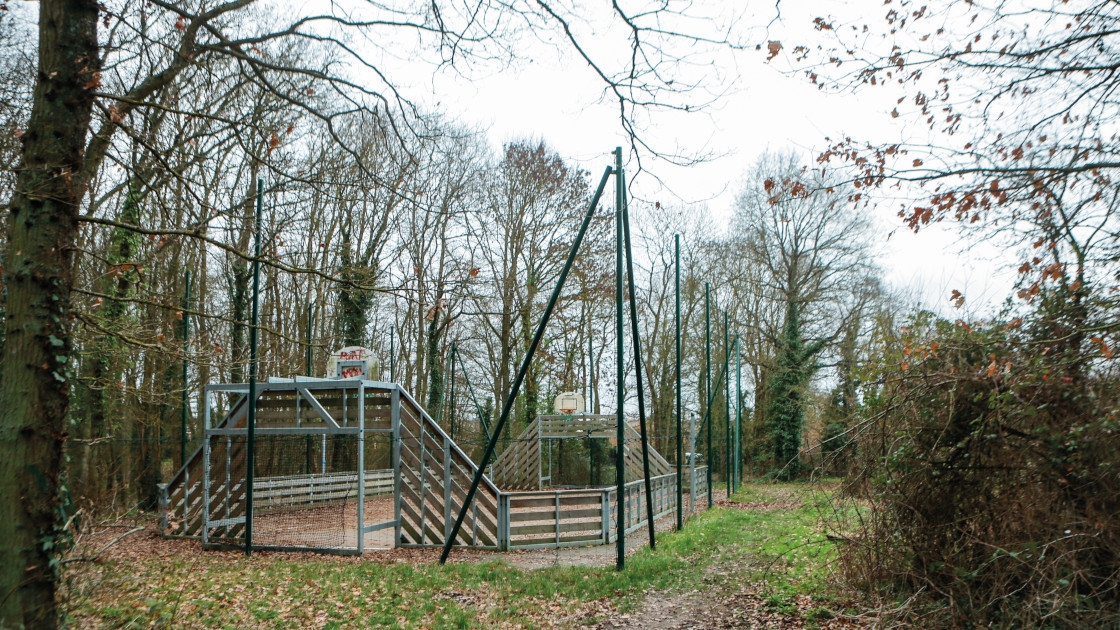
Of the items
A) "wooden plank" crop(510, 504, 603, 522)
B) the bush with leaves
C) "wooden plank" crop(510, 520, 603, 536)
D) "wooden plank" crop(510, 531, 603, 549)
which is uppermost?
the bush with leaves

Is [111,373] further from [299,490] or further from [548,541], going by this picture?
[548,541]

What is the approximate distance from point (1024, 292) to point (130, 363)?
15.6 metres

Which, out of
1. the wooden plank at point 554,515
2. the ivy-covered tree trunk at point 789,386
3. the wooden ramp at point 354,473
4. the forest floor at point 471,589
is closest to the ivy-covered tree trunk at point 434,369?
the wooden ramp at point 354,473

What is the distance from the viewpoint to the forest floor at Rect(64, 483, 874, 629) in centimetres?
652

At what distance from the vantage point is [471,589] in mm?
8375

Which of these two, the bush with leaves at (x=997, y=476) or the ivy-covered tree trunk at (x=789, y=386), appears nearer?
the bush with leaves at (x=997, y=476)

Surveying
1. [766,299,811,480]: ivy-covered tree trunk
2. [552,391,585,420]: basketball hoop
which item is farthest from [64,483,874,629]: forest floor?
[766,299,811,480]: ivy-covered tree trunk

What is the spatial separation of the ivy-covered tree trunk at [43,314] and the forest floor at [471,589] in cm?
47

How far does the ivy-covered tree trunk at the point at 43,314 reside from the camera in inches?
176

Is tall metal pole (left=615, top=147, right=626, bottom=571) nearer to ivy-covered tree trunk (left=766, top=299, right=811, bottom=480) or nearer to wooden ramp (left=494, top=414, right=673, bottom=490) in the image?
wooden ramp (left=494, top=414, right=673, bottom=490)

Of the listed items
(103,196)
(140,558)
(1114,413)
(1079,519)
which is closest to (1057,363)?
(1114,413)

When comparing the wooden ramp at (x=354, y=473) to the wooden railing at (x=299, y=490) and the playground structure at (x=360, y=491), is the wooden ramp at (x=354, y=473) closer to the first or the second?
the playground structure at (x=360, y=491)

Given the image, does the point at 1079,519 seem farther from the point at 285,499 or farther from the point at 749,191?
the point at 749,191

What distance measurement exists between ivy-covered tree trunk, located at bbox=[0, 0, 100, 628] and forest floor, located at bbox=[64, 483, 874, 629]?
1.55 feet
